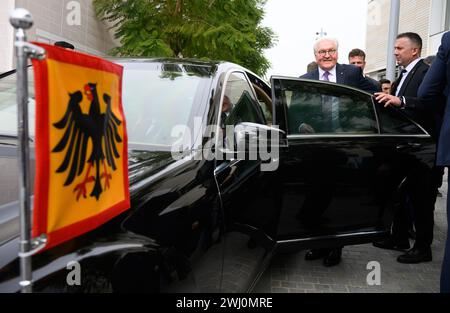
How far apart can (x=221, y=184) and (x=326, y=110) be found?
1.53 meters

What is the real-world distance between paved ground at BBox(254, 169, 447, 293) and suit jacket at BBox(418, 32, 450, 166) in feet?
4.13

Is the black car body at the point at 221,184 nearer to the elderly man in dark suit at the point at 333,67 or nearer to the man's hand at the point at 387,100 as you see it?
the man's hand at the point at 387,100

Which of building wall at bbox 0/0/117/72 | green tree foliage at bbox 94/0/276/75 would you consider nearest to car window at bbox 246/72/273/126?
green tree foliage at bbox 94/0/276/75

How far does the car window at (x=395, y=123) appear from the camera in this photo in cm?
339

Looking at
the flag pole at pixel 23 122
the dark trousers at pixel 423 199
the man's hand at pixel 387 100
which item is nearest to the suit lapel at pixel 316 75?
the man's hand at pixel 387 100

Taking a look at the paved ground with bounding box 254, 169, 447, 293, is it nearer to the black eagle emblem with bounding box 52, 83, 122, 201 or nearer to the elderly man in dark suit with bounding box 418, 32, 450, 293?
the elderly man in dark suit with bounding box 418, 32, 450, 293

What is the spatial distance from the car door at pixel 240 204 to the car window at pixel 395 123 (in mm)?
1295

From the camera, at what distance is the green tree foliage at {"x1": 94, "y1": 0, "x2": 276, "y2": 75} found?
26.5ft

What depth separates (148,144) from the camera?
82.3 inches

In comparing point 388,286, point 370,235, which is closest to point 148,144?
point 370,235

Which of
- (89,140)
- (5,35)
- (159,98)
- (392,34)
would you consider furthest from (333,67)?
(5,35)

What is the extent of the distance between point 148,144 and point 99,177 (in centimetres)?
80

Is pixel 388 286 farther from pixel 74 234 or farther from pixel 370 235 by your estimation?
pixel 74 234
